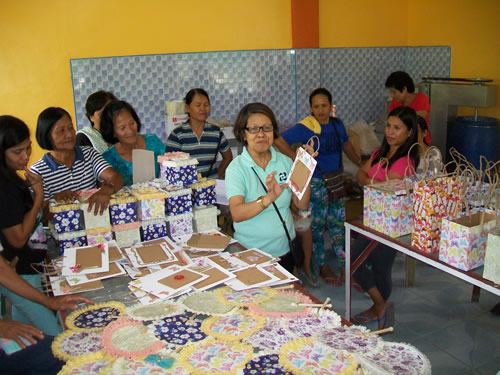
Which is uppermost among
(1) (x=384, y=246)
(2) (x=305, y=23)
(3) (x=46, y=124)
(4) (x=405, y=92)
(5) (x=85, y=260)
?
→ (2) (x=305, y=23)

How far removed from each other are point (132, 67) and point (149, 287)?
3895 mm

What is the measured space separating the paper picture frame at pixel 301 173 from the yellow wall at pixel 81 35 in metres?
3.73

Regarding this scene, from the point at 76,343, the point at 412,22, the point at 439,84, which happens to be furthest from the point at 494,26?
the point at 76,343

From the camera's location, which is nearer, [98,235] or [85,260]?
[85,260]

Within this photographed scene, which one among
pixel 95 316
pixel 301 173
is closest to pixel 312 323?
pixel 301 173

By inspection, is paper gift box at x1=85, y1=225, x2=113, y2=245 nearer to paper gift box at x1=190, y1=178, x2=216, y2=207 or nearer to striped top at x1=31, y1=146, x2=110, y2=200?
striped top at x1=31, y1=146, x2=110, y2=200

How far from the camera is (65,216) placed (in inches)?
107

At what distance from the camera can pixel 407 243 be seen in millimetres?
2771

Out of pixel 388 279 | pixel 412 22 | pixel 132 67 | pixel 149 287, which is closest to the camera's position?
pixel 149 287

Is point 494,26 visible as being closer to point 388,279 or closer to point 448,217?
point 388,279

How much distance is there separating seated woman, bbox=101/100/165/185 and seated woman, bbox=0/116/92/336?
0.93m

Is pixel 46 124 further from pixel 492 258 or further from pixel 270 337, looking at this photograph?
pixel 492 258

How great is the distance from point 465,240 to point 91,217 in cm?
204

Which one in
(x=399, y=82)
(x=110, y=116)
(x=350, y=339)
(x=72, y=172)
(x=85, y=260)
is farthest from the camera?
(x=399, y=82)
